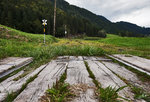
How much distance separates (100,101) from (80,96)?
0.66ft

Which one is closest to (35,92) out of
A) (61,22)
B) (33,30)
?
(33,30)

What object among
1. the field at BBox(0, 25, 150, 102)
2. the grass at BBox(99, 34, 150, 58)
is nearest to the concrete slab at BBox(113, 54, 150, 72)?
the field at BBox(0, 25, 150, 102)

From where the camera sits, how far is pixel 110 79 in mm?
1243

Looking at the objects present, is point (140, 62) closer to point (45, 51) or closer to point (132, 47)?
point (45, 51)

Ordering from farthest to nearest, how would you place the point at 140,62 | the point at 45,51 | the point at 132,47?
the point at 132,47
the point at 45,51
the point at 140,62

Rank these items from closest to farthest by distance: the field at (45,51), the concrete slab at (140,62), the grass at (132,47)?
the concrete slab at (140,62) < the field at (45,51) < the grass at (132,47)

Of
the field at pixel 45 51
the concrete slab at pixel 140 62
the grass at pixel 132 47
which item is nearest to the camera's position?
the concrete slab at pixel 140 62

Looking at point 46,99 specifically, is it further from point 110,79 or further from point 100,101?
point 110,79

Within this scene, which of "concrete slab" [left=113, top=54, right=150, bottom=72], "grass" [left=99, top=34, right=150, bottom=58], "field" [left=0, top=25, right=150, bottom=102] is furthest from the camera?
"grass" [left=99, top=34, right=150, bottom=58]


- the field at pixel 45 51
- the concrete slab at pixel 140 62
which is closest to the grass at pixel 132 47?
the field at pixel 45 51

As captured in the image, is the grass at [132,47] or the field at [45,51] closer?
the field at [45,51]

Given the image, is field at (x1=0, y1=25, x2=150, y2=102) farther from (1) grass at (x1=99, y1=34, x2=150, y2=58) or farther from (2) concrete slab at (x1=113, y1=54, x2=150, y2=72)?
(2) concrete slab at (x1=113, y1=54, x2=150, y2=72)

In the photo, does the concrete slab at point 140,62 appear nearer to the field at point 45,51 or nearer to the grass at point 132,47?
the field at point 45,51

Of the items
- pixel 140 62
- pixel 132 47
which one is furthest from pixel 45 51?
pixel 132 47
